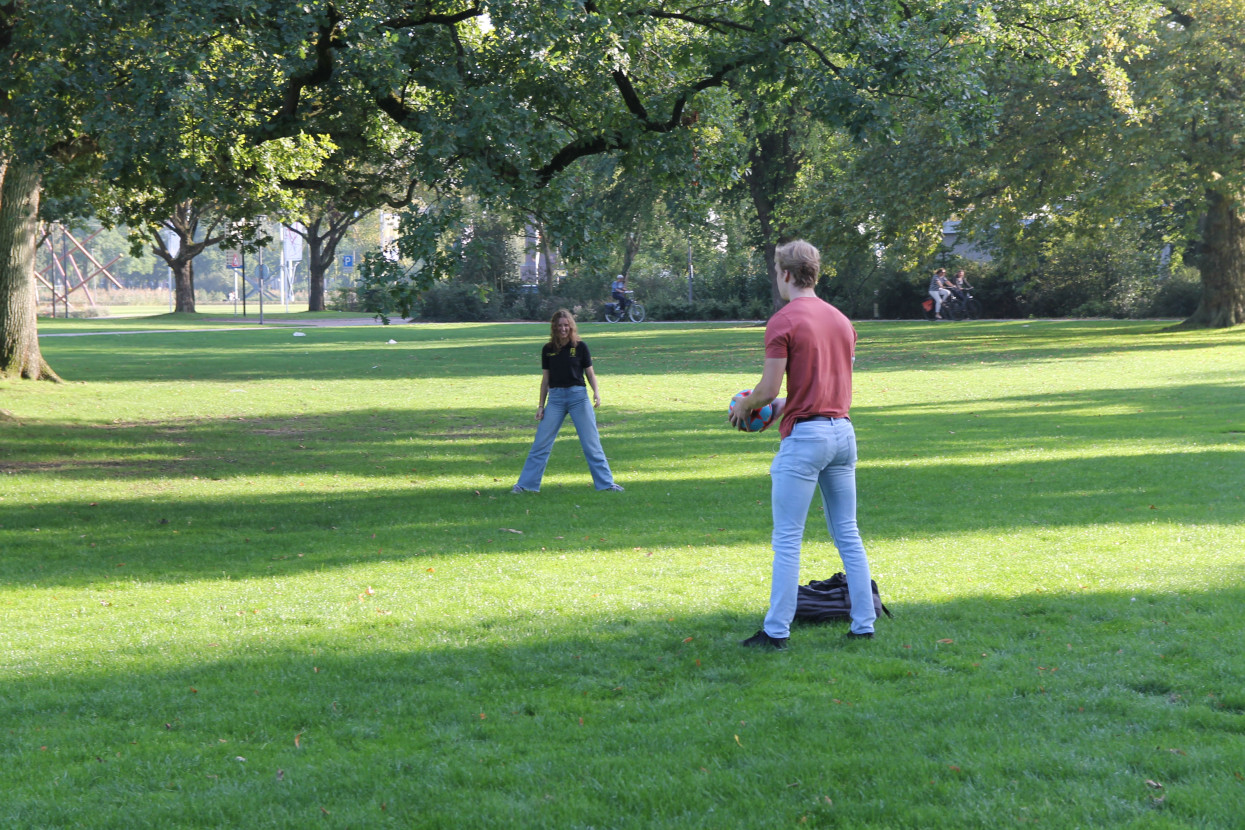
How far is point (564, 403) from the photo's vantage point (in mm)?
11195

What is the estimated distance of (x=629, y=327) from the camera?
47031mm

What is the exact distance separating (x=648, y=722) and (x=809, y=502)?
1333 millimetres

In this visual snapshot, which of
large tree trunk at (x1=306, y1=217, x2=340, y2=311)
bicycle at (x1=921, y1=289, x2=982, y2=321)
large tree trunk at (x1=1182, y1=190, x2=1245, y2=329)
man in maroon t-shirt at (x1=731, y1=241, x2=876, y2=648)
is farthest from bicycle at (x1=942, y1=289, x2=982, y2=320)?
man in maroon t-shirt at (x1=731, y1=241, x2=876, y2=648)

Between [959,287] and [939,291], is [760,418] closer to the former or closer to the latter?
[939,291]

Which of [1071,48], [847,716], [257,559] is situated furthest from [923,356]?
[847,716]

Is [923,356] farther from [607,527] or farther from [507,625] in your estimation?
[507,625]

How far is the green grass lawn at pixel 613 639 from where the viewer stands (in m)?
4.07

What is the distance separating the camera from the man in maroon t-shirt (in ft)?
17.5

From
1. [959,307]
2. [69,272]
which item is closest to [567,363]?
[959,307]

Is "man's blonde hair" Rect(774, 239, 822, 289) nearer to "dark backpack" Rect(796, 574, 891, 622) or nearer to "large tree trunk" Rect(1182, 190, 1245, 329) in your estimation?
"dark backpack" Rect(796, 574, 891, 622)

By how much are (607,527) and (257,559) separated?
278 cm

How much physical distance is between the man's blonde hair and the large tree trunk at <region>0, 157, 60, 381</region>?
58.6 feet

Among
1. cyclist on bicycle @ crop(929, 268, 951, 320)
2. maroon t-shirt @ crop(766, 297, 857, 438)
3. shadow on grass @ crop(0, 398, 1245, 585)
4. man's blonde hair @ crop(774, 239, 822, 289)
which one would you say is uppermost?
cyclist on bicycle @ crop(929, 268, 951, 320)

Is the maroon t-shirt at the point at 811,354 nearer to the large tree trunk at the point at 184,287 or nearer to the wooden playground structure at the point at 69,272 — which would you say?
the wooden playground structure at the point at 69,272
